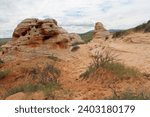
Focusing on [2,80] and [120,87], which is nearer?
[120,87]

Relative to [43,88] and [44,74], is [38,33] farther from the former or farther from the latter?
[43,88]

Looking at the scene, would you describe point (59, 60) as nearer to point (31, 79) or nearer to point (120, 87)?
point (31, 79)

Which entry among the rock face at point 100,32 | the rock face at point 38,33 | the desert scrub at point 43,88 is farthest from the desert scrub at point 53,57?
the rock face at point 100,32

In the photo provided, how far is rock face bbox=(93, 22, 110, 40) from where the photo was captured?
33.3 m

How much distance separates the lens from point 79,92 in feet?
24.8

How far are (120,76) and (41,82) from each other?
1986 mm

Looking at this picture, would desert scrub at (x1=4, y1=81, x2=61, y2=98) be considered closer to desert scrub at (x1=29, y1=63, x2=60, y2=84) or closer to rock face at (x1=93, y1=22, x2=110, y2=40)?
desert scrub at (x1=29, y1=63, x2=60, y2=84)

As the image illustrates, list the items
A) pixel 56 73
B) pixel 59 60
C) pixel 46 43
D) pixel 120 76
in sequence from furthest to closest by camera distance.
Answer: pixel 46 43, pixel 59 60, pixel 56 73, pixel 120 76

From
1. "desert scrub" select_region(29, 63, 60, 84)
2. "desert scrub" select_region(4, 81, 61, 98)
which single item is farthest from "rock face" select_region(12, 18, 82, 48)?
"desert scrub" select_region(4, 81, 61, 98)

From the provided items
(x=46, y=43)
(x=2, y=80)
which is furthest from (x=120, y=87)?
(x=46, y=43)

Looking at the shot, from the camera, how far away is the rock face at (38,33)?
14844 mm

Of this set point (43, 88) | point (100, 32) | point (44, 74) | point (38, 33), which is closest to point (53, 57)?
point (38, 33)

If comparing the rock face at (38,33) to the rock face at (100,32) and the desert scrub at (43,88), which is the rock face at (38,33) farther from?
the rock face at (100,32)

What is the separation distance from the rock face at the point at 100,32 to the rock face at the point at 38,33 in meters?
17.7
